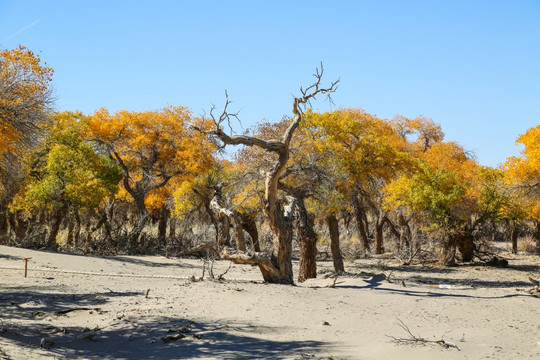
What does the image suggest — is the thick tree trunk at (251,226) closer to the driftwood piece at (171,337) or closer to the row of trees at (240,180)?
the row of trees at (240,180)

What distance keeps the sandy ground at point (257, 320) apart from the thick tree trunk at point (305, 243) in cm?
130

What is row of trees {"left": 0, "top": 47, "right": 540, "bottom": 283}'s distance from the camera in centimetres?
1499

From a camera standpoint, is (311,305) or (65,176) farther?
(65,176)

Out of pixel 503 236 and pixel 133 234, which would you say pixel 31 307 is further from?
pixel 503 236

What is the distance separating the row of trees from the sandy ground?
2597 mm

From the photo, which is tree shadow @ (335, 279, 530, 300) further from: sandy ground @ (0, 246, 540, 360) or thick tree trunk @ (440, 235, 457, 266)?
thick tree trunk @ (440, 235, 457, 266)

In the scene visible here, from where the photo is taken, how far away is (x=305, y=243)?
17.2 meters

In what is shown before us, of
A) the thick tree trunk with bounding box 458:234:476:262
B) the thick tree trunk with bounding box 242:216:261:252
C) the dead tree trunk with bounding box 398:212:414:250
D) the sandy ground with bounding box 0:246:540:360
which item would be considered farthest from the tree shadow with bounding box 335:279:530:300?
the dead tree trunk with bounding box 398:212:414:250

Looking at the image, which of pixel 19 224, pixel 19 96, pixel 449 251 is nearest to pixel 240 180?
pixel 19 96

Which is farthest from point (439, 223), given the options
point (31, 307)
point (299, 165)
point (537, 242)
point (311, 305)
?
point (31, 307)

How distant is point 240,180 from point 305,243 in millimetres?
3823

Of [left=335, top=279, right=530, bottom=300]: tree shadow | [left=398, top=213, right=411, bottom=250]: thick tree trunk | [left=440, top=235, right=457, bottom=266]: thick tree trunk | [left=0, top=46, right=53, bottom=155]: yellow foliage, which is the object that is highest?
[left=0, top=46, right=53, bottom=155]: yellow foliage

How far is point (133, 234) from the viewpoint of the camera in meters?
27.8

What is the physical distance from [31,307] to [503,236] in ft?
130
